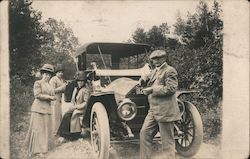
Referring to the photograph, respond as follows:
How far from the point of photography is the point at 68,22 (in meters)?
3.61

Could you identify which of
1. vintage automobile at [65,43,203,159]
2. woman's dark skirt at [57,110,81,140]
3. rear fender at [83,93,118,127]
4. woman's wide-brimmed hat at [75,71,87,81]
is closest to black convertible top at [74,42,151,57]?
vintage automobile at [65,43,203,159]

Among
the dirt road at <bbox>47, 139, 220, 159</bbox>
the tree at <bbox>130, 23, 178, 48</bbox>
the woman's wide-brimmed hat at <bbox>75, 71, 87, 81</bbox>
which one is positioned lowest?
the dirt road at <bbox>47, 139, 220, 159</bbox>

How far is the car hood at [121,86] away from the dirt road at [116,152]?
0.65 m

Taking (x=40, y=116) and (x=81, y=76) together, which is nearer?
(x=40, y=116)

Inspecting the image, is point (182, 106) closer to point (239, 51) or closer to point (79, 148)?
point (239, 51)

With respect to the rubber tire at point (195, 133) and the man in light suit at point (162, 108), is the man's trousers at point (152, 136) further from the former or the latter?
the rubber tire at point (195, 133)

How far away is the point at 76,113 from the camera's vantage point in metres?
4.00

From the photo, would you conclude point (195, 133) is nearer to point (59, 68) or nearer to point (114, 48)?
point (114, 48)

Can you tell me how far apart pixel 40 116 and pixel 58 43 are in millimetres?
878

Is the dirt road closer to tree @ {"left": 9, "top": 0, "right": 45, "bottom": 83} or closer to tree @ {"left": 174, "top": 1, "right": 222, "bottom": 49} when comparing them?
tree @ {"left": 9, "top": 0, "right": 45, "bottom": 83}

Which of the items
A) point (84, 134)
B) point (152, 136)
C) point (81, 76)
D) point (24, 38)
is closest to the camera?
point (152, 136)

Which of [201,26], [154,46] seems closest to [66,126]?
[154,46]

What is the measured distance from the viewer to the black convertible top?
375 cm

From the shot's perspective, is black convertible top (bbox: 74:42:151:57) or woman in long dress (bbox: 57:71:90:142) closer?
black convertible top (bbox: 74:42:151:57)
